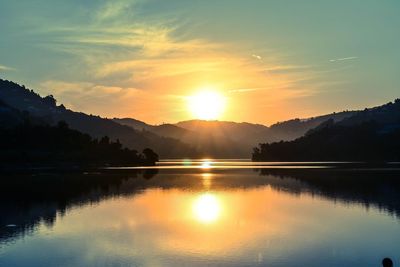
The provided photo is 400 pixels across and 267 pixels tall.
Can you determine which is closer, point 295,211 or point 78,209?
point 295,211

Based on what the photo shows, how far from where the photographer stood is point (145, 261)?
37969 millimetres

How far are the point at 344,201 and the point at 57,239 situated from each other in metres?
51.4

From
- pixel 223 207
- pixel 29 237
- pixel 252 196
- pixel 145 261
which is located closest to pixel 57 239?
pixel 29 237

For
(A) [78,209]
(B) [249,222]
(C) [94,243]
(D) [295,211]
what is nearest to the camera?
(C) [94,243]

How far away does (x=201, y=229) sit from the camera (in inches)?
2117

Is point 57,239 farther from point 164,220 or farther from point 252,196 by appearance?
point 252,196

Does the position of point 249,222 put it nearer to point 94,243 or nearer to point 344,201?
point 94,243

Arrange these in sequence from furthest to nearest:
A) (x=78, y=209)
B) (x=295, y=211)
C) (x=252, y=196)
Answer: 1. (x=252, y=196)
2. (x=78, y=209)
3. (x=295, y=211)

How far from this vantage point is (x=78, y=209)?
73.6 m

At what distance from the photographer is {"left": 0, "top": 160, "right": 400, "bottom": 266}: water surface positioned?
3934cm

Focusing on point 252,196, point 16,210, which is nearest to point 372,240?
point 252,196

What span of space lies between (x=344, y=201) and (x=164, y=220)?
116 ft

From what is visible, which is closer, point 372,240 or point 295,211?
point 372,240

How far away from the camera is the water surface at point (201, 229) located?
39.3 meters
